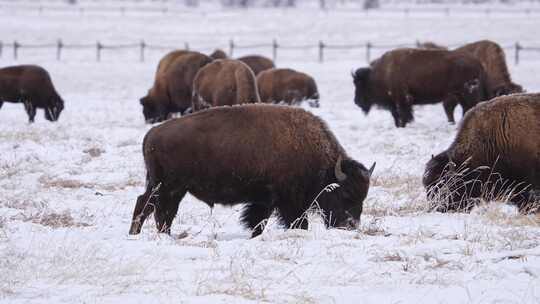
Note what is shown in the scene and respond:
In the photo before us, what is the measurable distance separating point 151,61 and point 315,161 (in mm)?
35757

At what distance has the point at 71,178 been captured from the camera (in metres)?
10.4

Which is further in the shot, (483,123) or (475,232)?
(483,123)

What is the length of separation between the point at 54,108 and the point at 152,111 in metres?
2.93

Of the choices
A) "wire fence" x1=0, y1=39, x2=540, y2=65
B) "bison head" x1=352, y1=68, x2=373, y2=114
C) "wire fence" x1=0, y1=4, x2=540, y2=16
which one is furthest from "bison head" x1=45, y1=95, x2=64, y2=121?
"wire fence" x1=0, y1=4, x2=540, y2=16

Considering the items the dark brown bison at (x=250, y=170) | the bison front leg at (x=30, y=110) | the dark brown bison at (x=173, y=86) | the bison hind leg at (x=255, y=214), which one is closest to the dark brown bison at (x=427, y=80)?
the dark brown bison at (x=173, y=86)

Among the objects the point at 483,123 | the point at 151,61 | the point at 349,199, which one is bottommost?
the point at 151,61

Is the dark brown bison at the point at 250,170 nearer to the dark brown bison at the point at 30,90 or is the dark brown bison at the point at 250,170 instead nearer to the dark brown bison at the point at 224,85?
the dark brown bison at the point at 224,85

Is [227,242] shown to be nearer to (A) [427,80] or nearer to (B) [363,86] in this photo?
(A) [427,80]

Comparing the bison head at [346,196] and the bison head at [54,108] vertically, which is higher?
the bison head at [346,196]

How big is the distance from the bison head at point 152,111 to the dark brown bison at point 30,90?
2.45m

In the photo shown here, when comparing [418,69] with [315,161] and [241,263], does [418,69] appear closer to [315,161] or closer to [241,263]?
[315,161]

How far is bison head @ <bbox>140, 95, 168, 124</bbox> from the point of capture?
1880 cm

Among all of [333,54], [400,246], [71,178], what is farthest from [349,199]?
[333,54]

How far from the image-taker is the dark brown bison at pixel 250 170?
7156 mm
